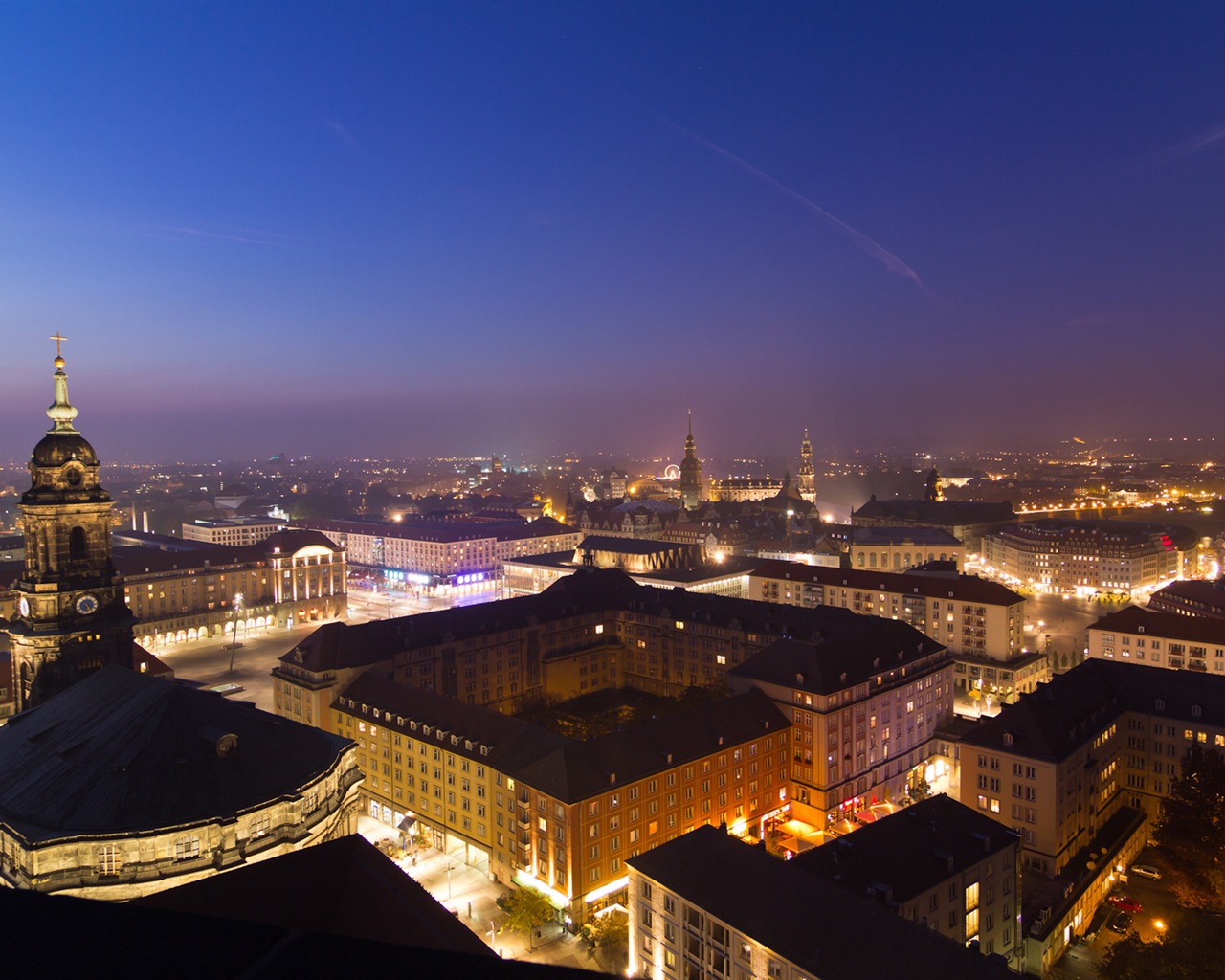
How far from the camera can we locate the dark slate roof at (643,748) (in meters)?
39.7

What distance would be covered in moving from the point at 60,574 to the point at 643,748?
30669 mm

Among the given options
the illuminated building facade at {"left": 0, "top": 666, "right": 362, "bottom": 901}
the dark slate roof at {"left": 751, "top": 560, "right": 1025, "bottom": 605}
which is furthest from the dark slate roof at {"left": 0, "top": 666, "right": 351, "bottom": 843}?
the dark slate roof at {"left": 751, "top": 560, "right": 1025, "bottom": 605}

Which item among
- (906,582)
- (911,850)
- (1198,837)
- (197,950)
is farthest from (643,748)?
(906,582)

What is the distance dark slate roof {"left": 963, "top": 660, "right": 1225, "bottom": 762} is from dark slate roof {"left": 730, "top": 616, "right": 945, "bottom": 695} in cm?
829

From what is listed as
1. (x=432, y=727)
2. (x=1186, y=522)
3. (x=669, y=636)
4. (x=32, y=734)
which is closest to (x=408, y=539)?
(x=669, y=636)

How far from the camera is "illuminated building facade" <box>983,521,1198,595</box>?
372 ft

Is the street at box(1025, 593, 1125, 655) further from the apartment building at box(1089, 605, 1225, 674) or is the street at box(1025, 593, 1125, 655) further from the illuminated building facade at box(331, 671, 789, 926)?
the illuminated building facade at box(331, 671, 789, 926)

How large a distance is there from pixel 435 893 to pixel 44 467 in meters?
28.7

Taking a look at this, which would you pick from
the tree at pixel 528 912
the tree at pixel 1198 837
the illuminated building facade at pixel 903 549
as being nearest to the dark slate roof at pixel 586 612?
the tree at pixel 1198 837

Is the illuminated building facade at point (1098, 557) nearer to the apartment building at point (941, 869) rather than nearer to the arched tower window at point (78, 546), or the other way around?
the apartment building at point (941, 869)

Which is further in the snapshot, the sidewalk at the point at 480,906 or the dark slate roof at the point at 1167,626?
the dark slate roof at the point at 1167,626

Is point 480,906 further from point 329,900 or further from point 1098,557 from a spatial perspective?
point 1098,557

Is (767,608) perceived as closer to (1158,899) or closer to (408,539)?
(1158,899)

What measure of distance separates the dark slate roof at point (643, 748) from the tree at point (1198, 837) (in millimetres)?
20187
